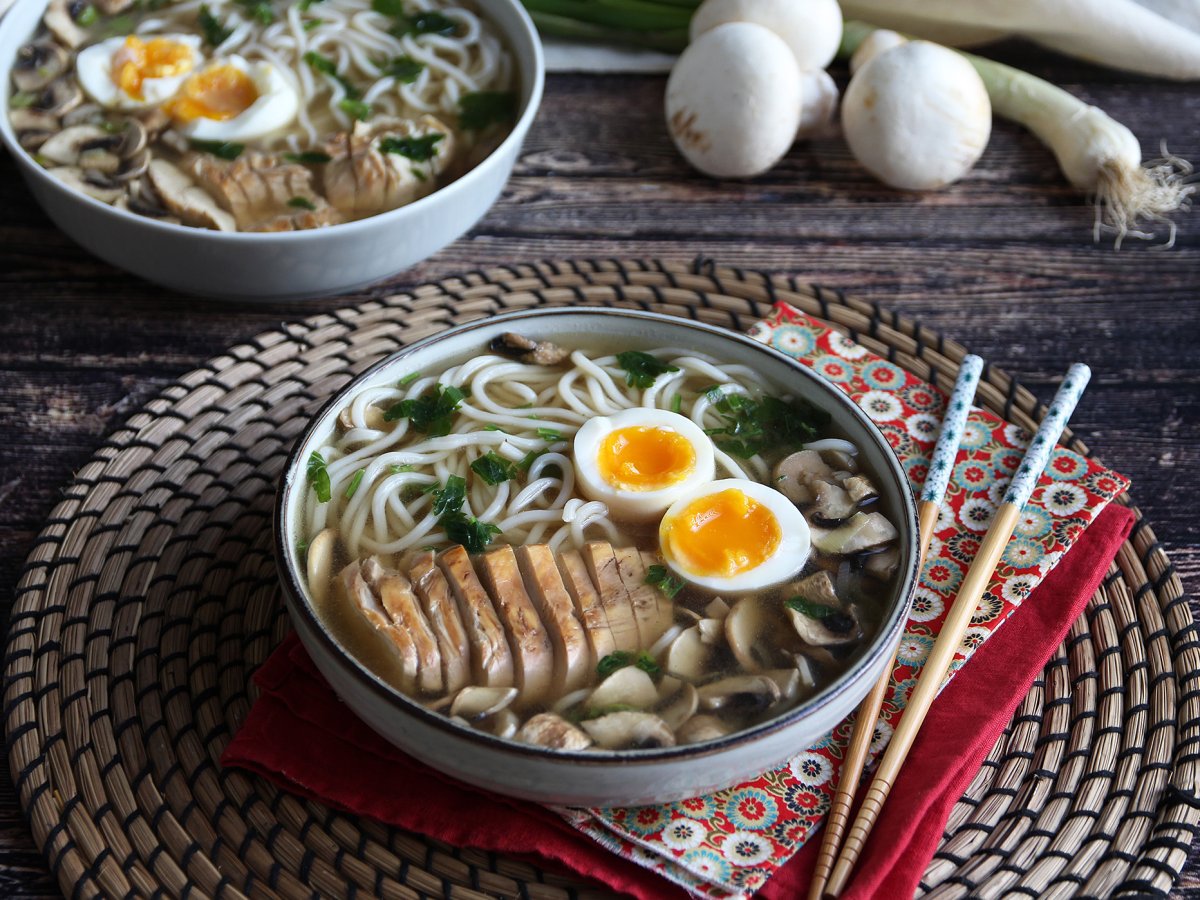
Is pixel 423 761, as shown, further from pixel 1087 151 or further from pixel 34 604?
pixel 1087 151

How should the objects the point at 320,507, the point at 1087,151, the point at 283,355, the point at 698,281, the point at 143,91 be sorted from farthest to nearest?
the point at 1087,151 → the point at 143,91 → the point at 698,281 → the point at 283,355 → the point at 320,507

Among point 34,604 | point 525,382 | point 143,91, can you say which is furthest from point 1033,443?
point 143,91

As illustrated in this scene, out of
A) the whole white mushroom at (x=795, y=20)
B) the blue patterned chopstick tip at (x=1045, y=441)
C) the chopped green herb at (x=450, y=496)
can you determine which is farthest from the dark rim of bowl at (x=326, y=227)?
the blue patterned chopstick tip at (x=1045, y=441)

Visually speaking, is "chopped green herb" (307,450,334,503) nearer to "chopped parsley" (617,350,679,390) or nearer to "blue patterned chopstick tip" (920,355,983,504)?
"chopped parsley" (617,350,679,390)

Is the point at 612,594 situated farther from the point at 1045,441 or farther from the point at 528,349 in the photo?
the point at 1045,441

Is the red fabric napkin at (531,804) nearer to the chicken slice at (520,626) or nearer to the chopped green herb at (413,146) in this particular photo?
the chicken slice at (520,626)

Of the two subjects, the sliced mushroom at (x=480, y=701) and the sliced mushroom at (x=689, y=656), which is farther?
the sliced mushroom at (x=689, y=656)

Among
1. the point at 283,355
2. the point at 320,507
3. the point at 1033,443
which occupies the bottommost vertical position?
the point at 283,355
